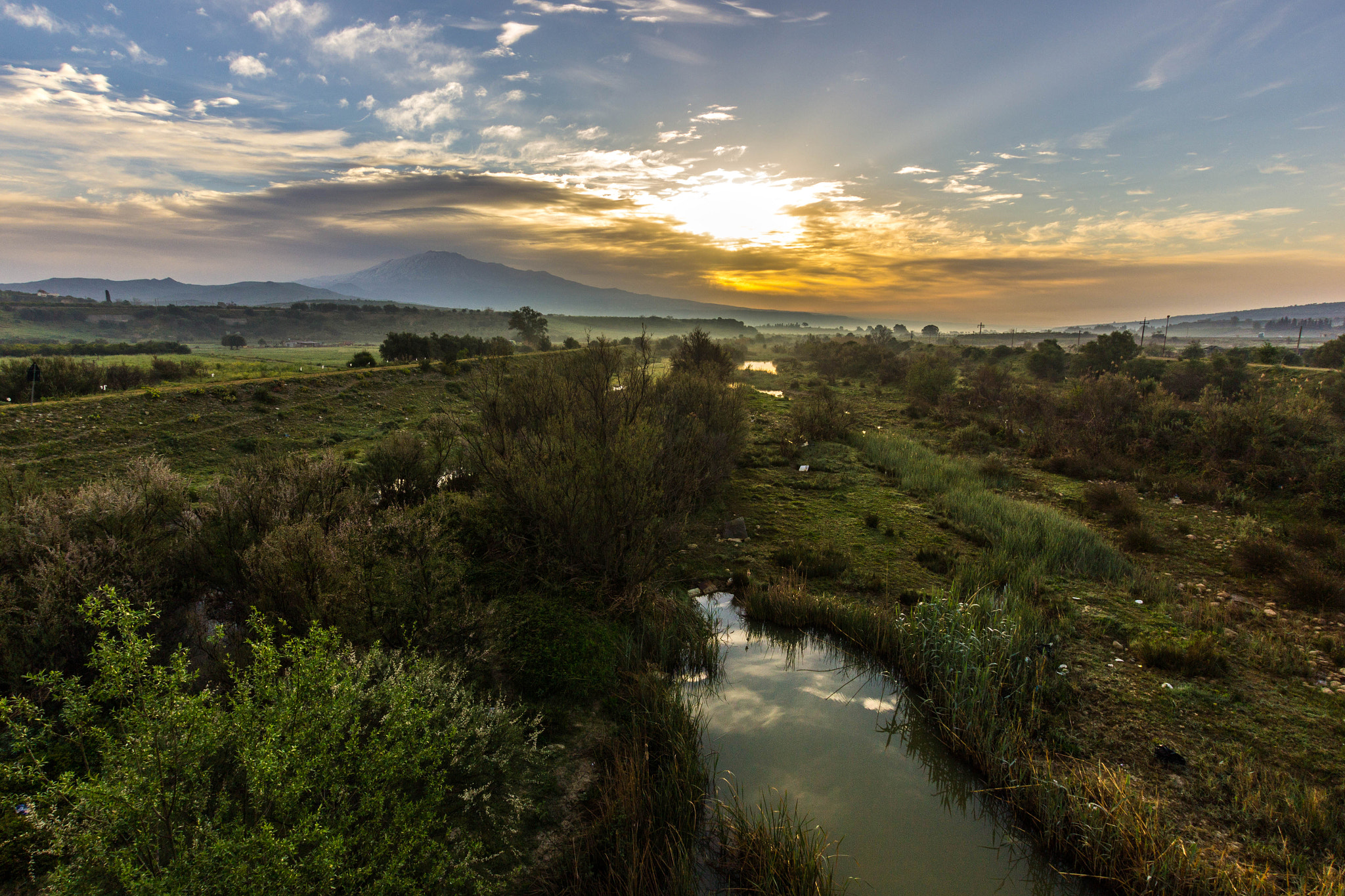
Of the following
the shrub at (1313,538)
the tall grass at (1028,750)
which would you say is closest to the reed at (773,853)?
the tall grass at (1028,750)

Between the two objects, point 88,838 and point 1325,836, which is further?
point 1325,836

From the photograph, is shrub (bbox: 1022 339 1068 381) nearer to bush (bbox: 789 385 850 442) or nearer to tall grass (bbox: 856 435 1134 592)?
bush (bbox: 789 385 850 442)

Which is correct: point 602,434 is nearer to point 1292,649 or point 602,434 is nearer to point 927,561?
point 927,561

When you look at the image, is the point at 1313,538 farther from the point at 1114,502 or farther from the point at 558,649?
the point at 558,649

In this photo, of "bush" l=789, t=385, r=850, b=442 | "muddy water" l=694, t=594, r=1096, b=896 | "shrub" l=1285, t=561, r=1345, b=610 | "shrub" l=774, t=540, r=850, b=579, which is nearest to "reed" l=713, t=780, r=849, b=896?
"muddy water" l=694, t=594, r=1096, b=896

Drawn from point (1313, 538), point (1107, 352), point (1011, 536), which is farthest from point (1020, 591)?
point (1107, 352)

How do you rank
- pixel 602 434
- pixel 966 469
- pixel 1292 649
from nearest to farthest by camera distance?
1. pixel 1292 649
2. pixel 602 434
3. pixel 966 469

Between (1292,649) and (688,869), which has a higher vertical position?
(1292,649)

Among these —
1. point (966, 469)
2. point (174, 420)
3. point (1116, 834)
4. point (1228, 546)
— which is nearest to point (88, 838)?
point (1116, 834)
